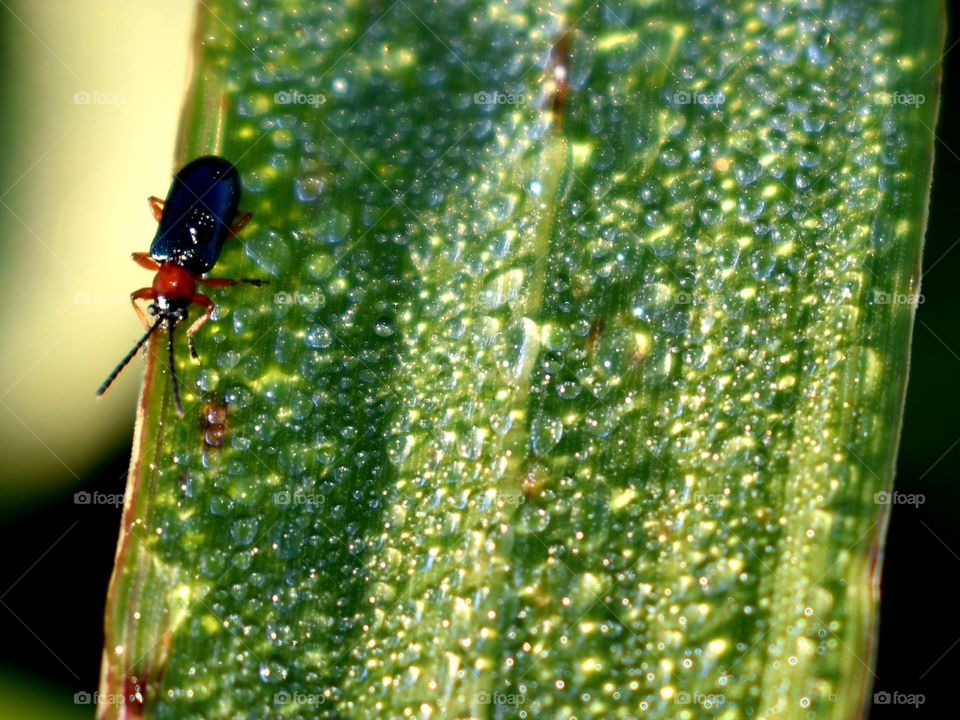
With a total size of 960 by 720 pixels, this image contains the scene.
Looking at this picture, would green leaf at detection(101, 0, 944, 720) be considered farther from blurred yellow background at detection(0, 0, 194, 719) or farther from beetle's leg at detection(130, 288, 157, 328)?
blurred yellow background at detection(0, 0, 194, 719)

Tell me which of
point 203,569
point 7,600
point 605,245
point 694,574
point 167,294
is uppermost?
point 605,245

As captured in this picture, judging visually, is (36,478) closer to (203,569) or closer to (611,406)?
(203,569)

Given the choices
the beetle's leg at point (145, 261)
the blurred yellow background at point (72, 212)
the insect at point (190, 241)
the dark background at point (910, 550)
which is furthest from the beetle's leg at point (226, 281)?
the dark background at point (910, 550)

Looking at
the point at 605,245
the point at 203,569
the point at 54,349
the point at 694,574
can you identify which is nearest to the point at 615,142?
the point at 605,245

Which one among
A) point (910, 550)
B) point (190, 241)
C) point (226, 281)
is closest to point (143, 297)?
point (190, 241)

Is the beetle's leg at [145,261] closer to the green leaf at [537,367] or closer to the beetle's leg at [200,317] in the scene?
the beetle's leg at [200,317]

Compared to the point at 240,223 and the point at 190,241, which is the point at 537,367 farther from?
the point at 190,241

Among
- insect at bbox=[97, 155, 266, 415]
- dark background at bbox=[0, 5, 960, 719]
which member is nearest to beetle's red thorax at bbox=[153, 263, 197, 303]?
insect at bbox=[97, 155, 266, 415]
